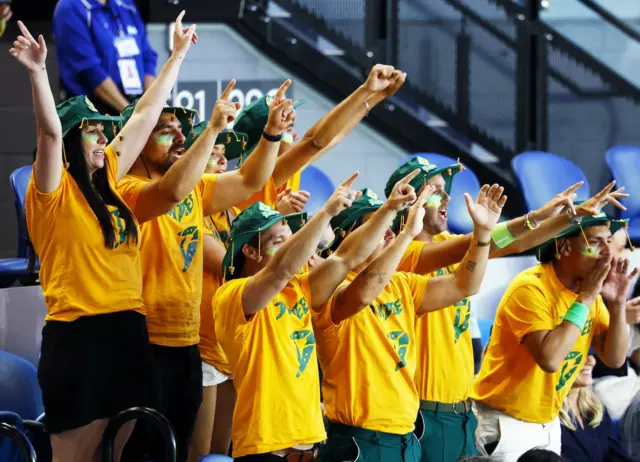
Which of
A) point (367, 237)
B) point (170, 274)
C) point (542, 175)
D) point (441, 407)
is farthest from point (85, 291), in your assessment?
point (542, 175)

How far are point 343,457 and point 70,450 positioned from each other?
3.25ft

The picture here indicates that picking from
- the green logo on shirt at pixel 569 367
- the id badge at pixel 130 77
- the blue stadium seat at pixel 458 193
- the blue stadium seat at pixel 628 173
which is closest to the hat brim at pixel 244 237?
the green logo on shirt at pixel 569 367

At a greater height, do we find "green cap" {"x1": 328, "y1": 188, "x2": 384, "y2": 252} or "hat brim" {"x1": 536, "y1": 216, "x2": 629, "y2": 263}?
"green cap" {"x1": 328, "y1": 188, "x2": 384, "y2": 252}

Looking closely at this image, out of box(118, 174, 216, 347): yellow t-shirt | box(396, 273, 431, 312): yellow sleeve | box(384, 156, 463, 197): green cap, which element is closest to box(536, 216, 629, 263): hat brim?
box(384, 156, 463, 197): green cap

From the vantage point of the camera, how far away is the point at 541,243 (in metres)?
5.56

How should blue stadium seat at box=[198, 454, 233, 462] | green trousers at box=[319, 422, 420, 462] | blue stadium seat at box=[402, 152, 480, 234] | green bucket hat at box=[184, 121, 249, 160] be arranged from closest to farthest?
1. green trousers at box=[319, 422, 420, 462]
2. blue stadium seat at box=[198, 454, 233, 462]
3. green bucket hat at box=[184, 121, 249, 160]
4. blue stadium seat at box=[402, 152, 480, 234]

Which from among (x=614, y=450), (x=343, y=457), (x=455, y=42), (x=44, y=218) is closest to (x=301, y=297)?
(x=343, y=457)

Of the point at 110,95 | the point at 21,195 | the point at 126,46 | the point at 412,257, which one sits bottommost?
the point at 412,257

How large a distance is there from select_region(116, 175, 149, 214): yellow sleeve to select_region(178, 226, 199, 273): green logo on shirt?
0.81 ft

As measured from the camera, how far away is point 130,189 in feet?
15.7

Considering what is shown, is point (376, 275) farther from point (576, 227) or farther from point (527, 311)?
point (576, 227)

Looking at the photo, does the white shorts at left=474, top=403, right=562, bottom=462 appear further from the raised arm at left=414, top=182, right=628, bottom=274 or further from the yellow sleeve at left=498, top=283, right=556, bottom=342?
the raised arm at left=414, top=182, right=628, bottom=274

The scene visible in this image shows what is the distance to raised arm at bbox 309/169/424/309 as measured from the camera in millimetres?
4469

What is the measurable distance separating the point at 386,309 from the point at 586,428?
1.66 metres
